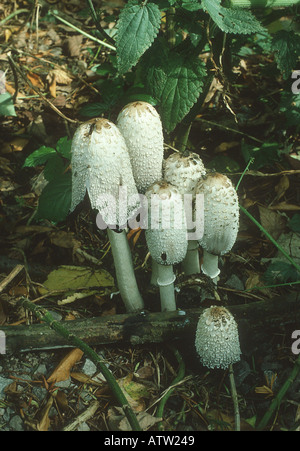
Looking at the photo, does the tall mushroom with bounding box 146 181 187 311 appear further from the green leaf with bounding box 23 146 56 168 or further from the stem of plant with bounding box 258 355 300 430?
the green leaf with bounding box 23 146 56 168

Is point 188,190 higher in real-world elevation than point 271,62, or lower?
lower

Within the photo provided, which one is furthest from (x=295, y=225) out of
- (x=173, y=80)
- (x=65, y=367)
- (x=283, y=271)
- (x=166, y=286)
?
(x=65, y=367)

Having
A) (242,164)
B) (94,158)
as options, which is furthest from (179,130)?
(94,158)

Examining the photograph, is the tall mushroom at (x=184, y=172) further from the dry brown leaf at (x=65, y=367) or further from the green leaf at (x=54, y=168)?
the dry brown leaf at (x=65, y=367)

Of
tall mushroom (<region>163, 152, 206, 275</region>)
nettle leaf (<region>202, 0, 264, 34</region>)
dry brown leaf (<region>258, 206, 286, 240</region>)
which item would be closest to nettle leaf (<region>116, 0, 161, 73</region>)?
nettle leaf (<region>202, 0, 264, 34</region>)

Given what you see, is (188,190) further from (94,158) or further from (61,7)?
(61,7)

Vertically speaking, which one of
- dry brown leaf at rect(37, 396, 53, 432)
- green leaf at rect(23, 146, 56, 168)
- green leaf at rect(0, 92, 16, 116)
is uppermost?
green leaf at rect(0, 92, 16, 116)

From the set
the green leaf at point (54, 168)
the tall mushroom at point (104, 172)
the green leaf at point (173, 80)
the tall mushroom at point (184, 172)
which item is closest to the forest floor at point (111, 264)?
the tall mushroom at point (104, 172)
